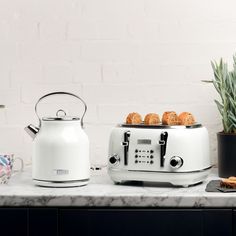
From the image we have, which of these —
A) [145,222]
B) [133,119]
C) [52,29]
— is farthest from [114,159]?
[52,29]

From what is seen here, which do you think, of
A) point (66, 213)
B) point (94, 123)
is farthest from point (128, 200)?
point (94, 123)

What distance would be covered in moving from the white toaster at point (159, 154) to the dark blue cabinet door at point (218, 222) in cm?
17

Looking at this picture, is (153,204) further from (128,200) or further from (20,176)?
(20,176)

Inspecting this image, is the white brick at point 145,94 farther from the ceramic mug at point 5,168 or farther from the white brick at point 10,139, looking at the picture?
the ceramic mug at point 5,168

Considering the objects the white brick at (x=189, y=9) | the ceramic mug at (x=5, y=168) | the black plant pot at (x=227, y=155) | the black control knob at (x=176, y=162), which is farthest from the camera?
the white brick at (x=189, y=9)

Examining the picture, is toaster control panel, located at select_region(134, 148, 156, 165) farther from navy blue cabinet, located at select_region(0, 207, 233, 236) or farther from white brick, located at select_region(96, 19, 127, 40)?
white brick, located at select_region(96, 19, 127, 40)

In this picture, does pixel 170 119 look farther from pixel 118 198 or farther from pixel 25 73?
pixel 25 73

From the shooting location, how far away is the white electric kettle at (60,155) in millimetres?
2039

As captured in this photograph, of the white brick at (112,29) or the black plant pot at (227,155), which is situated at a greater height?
the white brick at (112,29)

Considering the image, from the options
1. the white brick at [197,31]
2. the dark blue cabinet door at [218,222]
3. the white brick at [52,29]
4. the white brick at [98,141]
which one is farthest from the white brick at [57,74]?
the dark blue cabinet door at [218,222]

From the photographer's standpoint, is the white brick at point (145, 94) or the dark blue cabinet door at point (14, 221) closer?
the dark blue cabinet door at point (14, 221)

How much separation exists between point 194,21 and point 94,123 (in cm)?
60

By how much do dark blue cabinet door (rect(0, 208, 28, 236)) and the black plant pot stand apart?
0.77 m

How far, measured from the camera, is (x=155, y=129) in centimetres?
206
